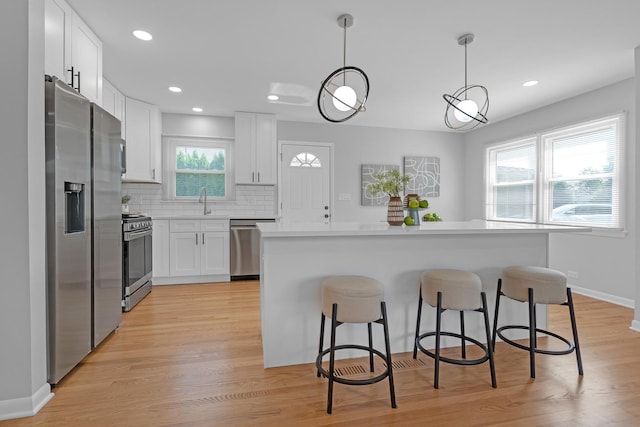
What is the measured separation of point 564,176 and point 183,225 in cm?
511

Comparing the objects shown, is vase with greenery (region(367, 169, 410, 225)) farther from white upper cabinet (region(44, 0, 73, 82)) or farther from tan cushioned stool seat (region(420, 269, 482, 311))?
white upper cabinet (region(44, 0, 73, 82))

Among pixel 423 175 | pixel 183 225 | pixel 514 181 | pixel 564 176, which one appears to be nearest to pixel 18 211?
pixel 183 225

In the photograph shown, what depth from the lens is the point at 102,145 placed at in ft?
7.93

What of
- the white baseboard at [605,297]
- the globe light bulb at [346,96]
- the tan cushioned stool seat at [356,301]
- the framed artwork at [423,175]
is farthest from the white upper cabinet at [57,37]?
the white baseboard at [605,297]

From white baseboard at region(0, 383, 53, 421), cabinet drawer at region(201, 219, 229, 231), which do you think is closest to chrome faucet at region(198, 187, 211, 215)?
cabinet drawer at region(201, 219, 229, 231)

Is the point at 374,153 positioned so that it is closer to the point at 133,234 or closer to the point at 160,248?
the point at 160,248

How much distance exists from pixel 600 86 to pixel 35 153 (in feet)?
17.3

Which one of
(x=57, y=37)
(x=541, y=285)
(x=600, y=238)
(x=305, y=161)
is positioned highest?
(x=57, y=37)

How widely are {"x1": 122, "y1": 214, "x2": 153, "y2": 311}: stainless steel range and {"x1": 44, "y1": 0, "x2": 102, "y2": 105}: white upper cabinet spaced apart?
4.21 feet

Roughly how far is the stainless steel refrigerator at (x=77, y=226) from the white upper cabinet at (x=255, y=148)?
2.39 metres

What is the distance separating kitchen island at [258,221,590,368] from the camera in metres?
2.21

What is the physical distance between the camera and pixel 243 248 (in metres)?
4.83

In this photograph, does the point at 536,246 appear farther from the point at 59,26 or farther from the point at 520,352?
the point at 59,26

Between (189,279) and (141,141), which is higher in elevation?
(141,141)
